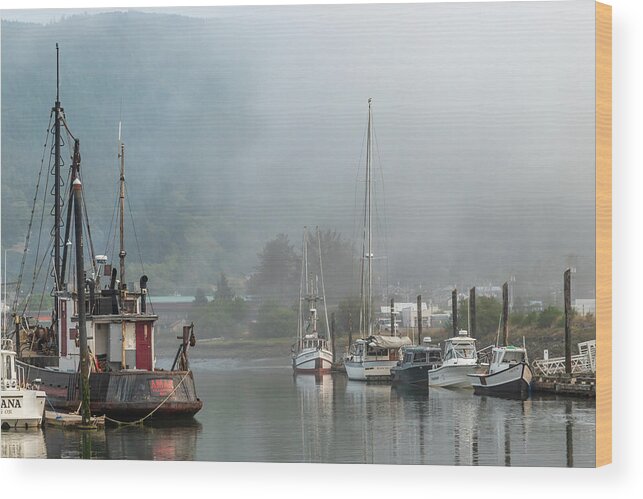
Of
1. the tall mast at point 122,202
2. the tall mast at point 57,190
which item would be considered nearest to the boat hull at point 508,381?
the tall mast at point 122,202

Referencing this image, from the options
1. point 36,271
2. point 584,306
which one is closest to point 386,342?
point 584,306

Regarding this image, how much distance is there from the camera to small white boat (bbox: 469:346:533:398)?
22.9 meters

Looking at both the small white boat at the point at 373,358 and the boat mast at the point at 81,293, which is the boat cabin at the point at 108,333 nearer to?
the boat mast at the point at 81,293

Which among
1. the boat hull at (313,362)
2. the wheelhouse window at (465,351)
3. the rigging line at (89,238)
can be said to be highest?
the rigging line at (89,238)

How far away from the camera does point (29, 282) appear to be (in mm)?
22125

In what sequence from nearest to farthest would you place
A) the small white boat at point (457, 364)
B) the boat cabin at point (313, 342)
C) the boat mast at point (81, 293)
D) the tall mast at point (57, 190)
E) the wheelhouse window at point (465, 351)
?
the tall mast at point (57, 190), the boat mast at point (81, 293), the boat cabin at point (313, 342), the small white boat at point (457, 364), the wheelhouse window at point (465, 351)

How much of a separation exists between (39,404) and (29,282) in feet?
5.34

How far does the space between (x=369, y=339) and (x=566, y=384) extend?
10.3 ft

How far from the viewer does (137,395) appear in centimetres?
2278

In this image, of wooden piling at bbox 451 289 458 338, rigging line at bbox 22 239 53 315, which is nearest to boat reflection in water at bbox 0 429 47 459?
rigging line at bbox 22 239 53 315

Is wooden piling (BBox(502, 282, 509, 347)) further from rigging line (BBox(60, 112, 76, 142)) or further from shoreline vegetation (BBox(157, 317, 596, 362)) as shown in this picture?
rigging line (BBox(60, 112, 76, 142))

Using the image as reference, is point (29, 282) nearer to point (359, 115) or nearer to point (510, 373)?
point (359, 115)

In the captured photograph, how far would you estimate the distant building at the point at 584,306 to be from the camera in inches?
752

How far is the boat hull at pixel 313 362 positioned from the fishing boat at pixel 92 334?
1.46 m
